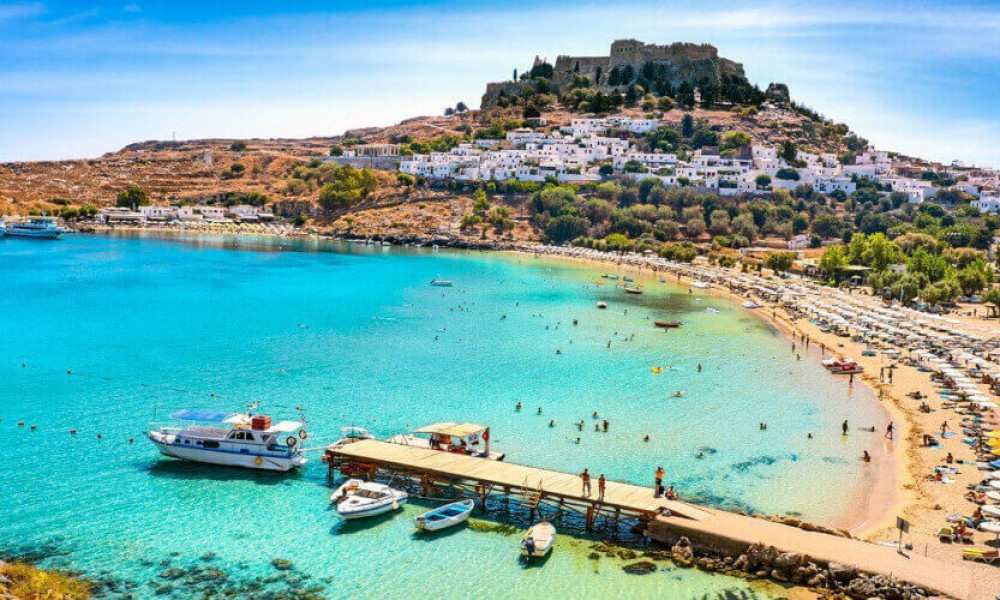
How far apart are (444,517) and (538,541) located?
2928 millimetres

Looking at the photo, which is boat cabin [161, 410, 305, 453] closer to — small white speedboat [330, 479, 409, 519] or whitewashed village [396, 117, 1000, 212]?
small white speedboat [330, 479, 409, 519]

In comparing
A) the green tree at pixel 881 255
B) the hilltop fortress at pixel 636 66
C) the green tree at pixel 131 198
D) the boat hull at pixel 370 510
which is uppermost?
the hilltop fortress at pixel 636 66

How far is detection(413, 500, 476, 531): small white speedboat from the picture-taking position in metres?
21.7

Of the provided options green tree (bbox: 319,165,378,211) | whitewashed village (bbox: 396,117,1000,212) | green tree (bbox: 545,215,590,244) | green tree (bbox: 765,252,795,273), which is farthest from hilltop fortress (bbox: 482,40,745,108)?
green tree (bbox: 765,252,795,273)

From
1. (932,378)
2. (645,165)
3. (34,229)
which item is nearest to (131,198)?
(34,229)

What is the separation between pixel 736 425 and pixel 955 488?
358 inches

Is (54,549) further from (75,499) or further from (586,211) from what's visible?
(586,211)

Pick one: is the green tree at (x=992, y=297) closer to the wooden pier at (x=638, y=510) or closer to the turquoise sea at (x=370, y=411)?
the turquoise sea at (x=370, y=411)

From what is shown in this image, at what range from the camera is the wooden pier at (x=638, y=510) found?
1838 centimetres

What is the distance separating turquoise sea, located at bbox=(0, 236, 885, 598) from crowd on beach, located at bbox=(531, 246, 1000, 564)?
220 cm

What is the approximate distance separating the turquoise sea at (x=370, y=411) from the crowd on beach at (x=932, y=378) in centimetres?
220

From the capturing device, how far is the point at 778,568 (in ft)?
62.4

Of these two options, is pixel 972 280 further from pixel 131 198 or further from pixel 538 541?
pixel 131 198

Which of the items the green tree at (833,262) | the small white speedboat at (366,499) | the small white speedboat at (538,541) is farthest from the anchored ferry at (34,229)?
the small white speedboat at (538,541)
